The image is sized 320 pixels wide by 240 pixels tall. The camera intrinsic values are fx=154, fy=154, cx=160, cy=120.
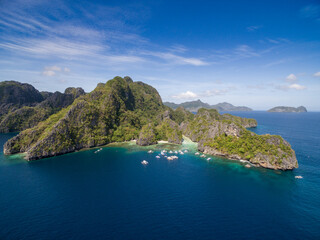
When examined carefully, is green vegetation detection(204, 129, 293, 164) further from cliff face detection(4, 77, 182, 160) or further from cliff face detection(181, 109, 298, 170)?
cliff face detection(4, 77, 182, 160)

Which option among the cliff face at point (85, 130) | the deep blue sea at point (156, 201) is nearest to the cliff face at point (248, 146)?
the deep blue sea at point (156, 201)

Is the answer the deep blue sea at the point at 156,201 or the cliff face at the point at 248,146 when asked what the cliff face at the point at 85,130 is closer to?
the deep blue sea at the point at 156,201

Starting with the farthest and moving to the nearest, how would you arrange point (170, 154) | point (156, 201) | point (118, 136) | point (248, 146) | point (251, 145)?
point (118, 136), point (170, 154), point (248, 146), point (251, 145), point (156, 201)

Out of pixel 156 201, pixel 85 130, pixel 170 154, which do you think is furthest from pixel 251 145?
pixel 85 130

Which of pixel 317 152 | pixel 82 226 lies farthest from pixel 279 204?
pixel 317 152

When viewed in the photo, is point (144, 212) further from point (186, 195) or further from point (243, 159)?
point (243, 159)

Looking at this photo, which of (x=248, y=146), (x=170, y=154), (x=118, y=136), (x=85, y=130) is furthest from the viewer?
(x=118, y=136)

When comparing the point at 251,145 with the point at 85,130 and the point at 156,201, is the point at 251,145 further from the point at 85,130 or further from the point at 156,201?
the point at 85,130

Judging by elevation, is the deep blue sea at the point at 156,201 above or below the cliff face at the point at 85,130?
below
